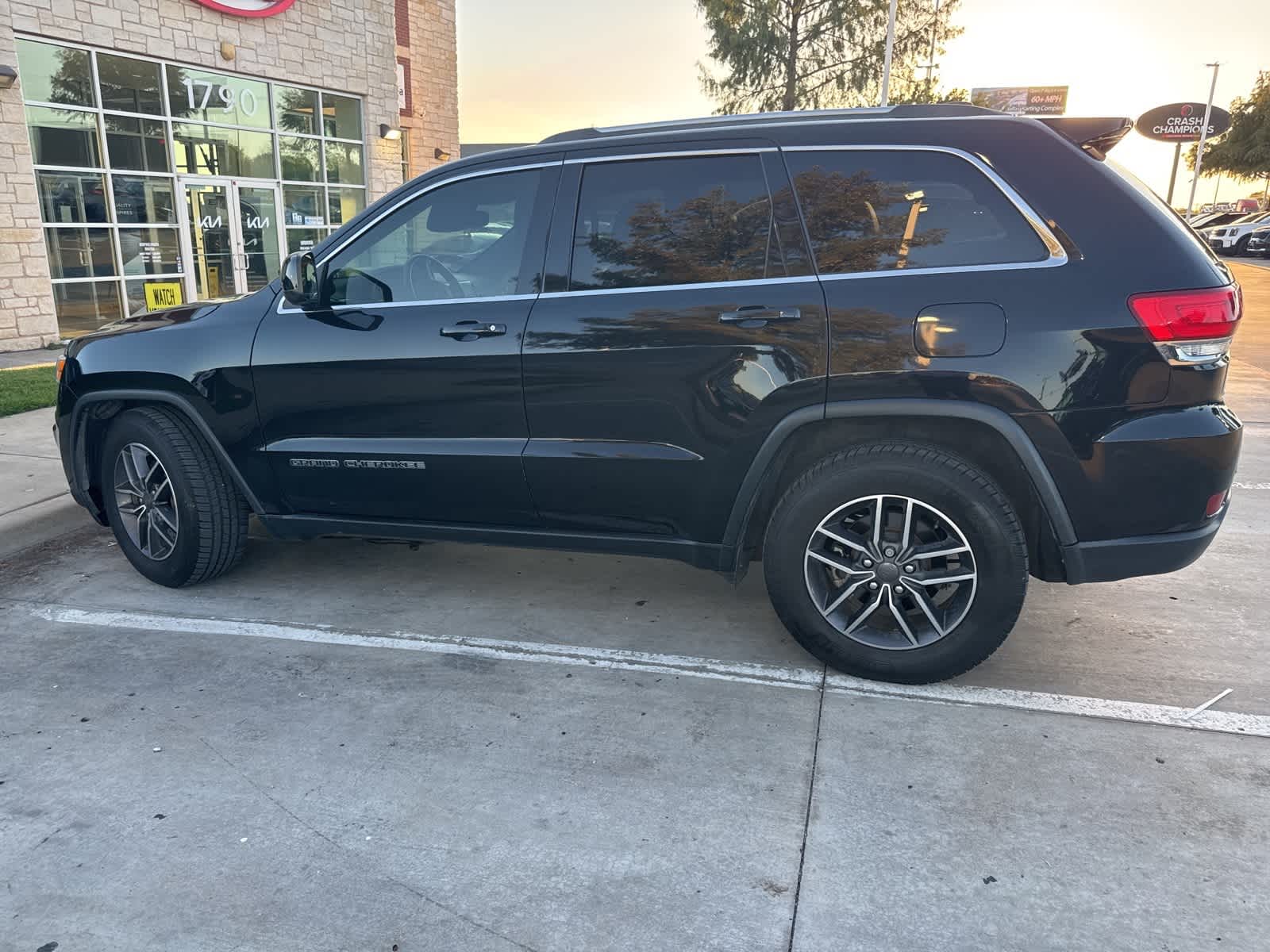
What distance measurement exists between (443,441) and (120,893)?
1.87 meters

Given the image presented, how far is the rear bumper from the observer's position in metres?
3.01

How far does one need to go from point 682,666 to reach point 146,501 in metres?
2.61

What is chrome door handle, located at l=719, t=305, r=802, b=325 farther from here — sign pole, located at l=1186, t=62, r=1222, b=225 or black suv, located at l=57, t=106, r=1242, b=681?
sign pole, located at l=1186, t=62, r=1222, b=225

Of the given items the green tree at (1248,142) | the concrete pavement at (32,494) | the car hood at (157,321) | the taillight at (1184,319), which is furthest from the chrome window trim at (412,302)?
the green tree at (1248,142)

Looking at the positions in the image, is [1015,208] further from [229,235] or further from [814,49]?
[814,49]

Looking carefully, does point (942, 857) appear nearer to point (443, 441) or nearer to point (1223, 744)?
point (1223, 744)

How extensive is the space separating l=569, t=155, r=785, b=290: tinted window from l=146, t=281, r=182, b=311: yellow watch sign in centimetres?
1105

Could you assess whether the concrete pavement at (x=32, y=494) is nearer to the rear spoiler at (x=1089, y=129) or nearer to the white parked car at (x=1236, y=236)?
the rear spoiler at (x=1089, y=129)

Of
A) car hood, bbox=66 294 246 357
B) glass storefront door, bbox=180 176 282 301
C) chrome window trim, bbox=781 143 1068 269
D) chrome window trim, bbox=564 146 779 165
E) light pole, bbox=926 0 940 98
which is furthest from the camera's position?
light pole, bbox=926 0 940 98

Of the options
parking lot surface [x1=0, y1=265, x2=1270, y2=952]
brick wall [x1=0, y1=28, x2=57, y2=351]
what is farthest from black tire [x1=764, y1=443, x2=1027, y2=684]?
brick wall [x1=0, y1=28, x2=57, y2=351]

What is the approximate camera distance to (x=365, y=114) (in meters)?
15.7

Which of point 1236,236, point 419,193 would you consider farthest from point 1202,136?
point 419,193

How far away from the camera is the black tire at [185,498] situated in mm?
4074

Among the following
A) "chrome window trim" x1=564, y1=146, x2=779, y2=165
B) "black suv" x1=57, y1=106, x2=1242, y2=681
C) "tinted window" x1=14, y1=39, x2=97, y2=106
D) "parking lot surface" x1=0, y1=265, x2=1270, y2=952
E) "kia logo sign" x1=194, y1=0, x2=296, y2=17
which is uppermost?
"kia logo sign" x1=194, y1=0, x2=296, y2=17
